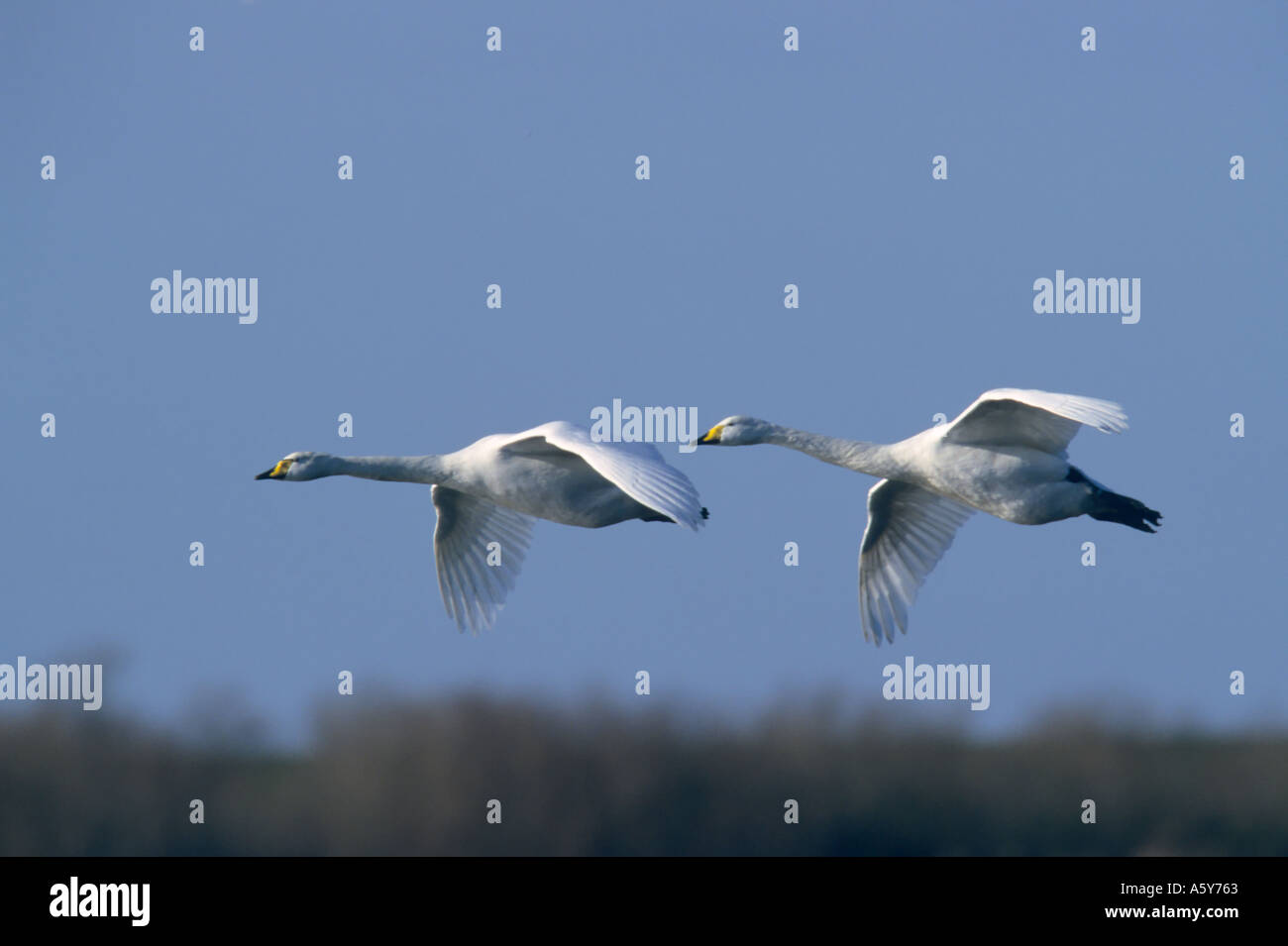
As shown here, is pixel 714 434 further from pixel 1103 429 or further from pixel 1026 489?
pixel 1103 429

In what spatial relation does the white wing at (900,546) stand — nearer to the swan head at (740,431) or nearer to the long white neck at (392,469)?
the swan head at (740,431)

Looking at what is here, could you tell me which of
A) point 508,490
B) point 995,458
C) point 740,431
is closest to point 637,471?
point 508,490

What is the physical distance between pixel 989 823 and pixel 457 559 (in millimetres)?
9068

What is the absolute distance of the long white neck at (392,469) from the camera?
20.9 m

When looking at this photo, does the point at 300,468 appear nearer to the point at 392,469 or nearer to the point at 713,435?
the point at 392,469

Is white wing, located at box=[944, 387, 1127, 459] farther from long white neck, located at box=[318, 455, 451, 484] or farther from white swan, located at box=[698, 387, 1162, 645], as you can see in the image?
long white neck, located at box=[318, 455, 451, 484]

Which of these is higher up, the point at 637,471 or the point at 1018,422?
the point at 1018,422

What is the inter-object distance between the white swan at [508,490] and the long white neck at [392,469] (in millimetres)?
10

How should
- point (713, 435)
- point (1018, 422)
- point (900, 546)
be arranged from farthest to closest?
point (900, 546)
point (713, 435)
point (1018, 422)

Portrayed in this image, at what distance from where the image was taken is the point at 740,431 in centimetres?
2125

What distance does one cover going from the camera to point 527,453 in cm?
2052

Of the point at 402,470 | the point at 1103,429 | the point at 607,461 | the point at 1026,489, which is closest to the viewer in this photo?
the point at 1103,429

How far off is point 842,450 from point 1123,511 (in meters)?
2.85
